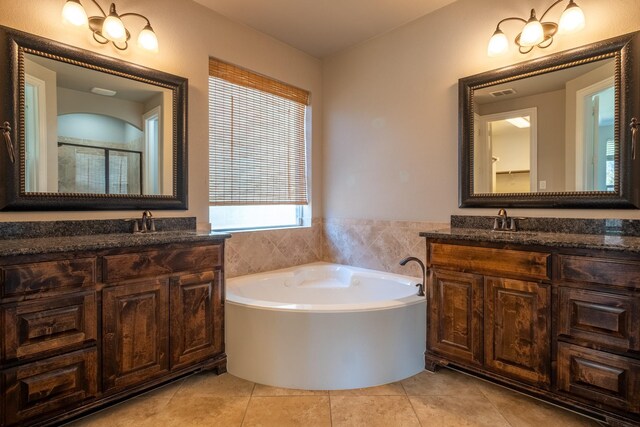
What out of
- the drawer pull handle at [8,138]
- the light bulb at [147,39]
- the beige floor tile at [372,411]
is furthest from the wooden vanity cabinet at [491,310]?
the drawer pull handle at [8,138]

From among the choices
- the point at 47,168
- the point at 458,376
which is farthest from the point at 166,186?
the point at 458,376

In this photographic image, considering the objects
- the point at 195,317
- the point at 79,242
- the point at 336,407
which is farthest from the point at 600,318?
the point at 79,242

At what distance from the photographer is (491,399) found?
1.88 meters

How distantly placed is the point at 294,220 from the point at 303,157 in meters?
0.63

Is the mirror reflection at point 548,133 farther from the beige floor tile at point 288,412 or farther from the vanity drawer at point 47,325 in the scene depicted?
the vanity drawer at point 47,325

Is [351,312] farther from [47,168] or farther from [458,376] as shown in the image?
[47,168]

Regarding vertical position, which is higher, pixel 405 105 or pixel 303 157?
pixel 405 105

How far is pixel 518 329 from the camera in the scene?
1796 mm

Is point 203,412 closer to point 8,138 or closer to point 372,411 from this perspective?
point 372,411

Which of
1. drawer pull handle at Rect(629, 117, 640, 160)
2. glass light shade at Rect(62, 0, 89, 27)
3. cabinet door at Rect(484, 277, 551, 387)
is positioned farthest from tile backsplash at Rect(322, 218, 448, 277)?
glass light shade at Rect(62, 0, 89, 27)

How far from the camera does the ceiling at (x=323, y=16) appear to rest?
246cm

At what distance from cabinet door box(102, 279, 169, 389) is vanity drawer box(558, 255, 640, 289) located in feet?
6.79

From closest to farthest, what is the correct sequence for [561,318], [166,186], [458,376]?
[561,318], [458,376], [166,186]

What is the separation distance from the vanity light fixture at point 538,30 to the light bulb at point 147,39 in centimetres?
215
